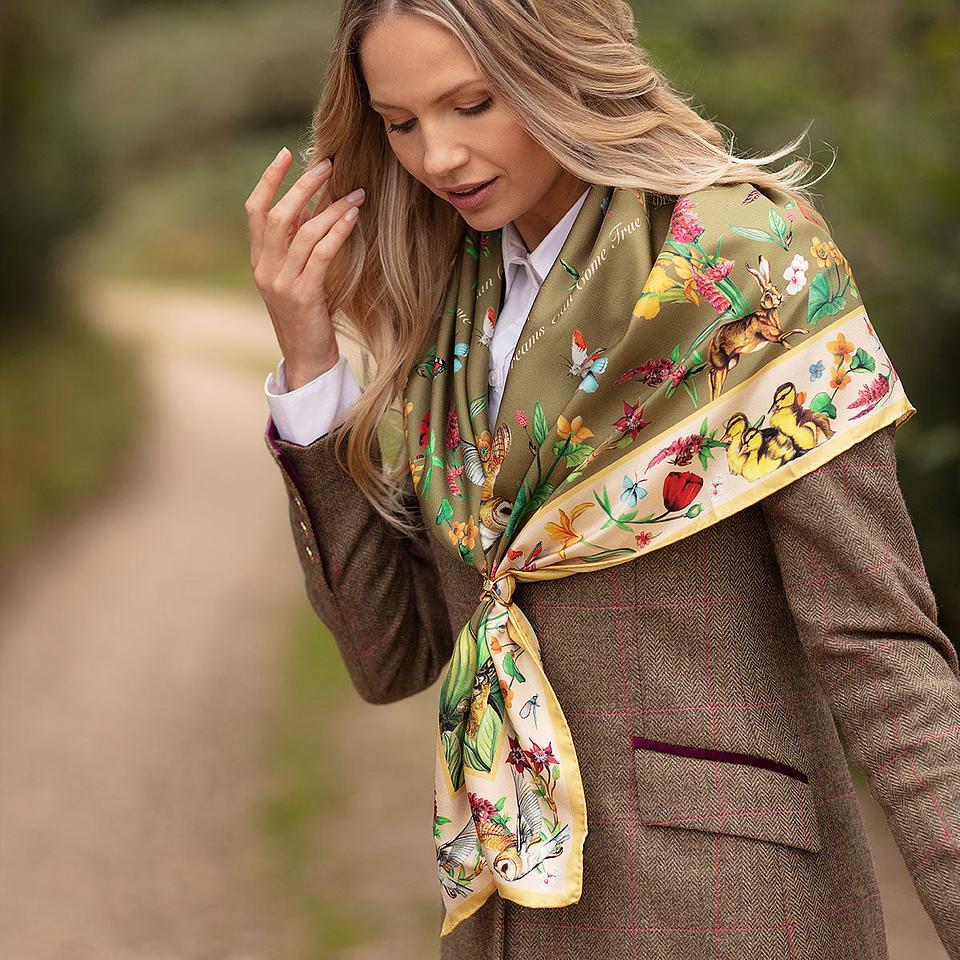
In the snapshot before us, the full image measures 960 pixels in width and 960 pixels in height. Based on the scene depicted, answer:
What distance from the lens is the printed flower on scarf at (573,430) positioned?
1.60 meters

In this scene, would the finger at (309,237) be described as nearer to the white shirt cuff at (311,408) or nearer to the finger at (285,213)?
the finger at (285,213)

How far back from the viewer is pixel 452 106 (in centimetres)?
163

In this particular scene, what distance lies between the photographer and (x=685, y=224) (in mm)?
1563

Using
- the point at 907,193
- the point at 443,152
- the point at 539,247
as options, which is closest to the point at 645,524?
the point at 539,247

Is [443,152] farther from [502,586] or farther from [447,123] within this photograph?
[502,586]

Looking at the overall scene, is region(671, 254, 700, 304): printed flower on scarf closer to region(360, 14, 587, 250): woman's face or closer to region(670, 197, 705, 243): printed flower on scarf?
region(670, 197, 705, 243): printed flower on scarf

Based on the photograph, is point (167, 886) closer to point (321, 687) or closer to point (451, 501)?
point (321, 687)

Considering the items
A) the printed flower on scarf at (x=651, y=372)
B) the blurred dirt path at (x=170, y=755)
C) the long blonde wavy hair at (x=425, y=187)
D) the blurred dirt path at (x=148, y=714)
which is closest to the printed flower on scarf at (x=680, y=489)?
the printed flower on scarf at (x=651, y=372)

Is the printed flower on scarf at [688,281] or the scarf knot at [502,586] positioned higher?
the printed flower on scarf at [688,281]

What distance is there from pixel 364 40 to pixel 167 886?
347 centimetres

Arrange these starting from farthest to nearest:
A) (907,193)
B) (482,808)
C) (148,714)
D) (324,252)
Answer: (148,714) < (907,193) < (324,252) < (482,808)

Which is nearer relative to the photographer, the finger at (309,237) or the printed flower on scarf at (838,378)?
the printed flower on scarf at (838,378)

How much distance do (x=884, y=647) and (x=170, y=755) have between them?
14.2ft

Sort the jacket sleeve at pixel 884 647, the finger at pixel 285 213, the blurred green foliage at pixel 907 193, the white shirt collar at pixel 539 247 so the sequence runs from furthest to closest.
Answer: the blurred green foliage at pixel 907 193
the finger at pixel 285 213
the white shirt collar at pixel 539 247
the jacket sleeve at pixel 884 647
